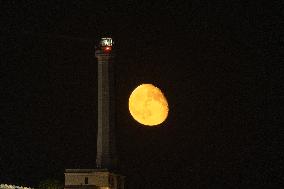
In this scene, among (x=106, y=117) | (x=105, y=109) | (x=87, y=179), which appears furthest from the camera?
(x=105, y=109)

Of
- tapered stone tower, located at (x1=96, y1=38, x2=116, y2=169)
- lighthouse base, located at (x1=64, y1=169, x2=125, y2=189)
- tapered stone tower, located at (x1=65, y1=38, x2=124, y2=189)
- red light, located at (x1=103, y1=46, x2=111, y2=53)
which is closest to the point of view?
lighthouse base, located at (x1=64, y1=169, x2=125, y2=189)

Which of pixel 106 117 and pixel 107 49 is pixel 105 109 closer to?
pixel 106 117

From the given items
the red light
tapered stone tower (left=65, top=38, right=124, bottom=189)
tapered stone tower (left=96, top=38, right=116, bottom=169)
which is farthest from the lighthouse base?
the red light

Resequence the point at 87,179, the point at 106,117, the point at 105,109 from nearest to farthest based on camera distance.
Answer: the point at 87,179 → the point at 106,117 → the point at 105,109

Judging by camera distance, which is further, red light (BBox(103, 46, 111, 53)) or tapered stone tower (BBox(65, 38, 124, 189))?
red light (BBox(103, 46, 111, 53))

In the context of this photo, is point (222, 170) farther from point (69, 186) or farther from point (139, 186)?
point (69, 186)

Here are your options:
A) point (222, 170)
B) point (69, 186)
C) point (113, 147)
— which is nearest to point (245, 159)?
point (222, 170)

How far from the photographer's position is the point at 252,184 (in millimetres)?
157125

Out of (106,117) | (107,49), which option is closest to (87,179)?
(106,117)

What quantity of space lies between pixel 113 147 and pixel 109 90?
10.2 m

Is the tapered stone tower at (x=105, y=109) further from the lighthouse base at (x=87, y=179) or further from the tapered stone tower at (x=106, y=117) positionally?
the lighthouse base at (x=87, y=179)

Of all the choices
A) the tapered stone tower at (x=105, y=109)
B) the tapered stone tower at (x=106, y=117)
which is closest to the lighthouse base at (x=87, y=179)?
the tapered stone tower at (x=106, y=117)

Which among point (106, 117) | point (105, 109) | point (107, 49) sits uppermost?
point (107, 49)

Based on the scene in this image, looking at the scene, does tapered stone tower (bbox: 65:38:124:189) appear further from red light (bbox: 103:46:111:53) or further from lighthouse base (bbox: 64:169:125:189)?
lighthouse base (bbox: 64:169:125:189)
